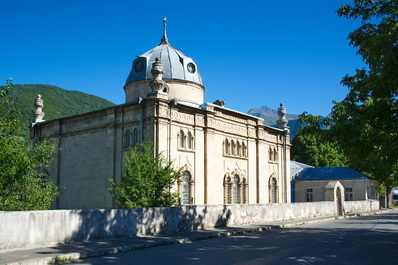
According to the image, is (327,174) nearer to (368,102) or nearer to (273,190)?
(273,190)

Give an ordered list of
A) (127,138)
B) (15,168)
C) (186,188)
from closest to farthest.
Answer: (15,168) → (127,138) → (186,188)

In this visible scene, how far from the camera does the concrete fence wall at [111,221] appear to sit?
39.9 ft

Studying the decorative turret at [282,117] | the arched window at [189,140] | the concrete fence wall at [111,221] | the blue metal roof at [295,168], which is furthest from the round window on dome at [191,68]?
the blue metal roof at [295,168]

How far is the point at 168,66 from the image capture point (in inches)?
1270

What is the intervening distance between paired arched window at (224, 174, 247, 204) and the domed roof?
8.05 metres

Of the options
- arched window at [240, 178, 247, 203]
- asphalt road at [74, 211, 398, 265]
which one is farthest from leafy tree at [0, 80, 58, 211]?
arched window at [240, 178, 247, 203]

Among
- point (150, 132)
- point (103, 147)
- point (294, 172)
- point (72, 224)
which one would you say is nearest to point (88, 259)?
point (72, 224)

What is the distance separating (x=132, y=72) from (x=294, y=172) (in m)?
24.3

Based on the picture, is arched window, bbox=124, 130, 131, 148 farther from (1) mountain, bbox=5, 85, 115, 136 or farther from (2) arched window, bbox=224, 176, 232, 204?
(1) mountain, bbox=5, 85, 115, 136

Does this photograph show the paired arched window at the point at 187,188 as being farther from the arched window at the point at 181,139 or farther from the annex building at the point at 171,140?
the arched window at the point at 181,139

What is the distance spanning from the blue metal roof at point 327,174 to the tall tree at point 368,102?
29.7m

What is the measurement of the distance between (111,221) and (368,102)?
1180 centimetres

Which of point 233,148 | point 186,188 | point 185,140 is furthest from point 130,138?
point 233,148

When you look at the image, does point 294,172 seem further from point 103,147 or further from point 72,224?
point 72,224
